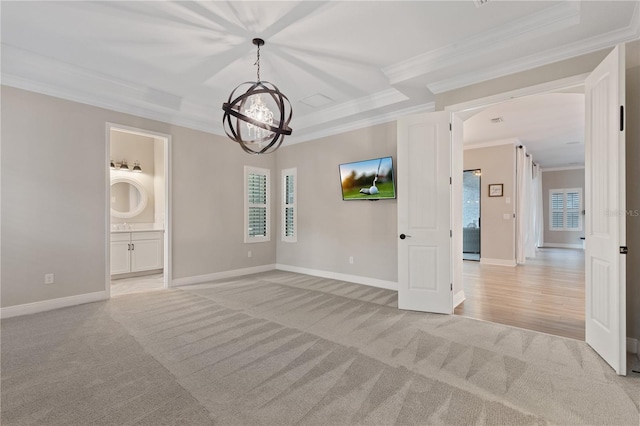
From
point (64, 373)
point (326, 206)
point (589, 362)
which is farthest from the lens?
point (326, 206)

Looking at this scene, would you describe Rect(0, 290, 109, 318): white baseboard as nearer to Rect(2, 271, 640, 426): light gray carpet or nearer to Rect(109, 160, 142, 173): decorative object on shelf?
Rect(2, 271, 640, 426): light gray carpet

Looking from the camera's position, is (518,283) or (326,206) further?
(326,206)

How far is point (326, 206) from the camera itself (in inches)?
230

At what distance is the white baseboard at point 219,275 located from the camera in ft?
16.8

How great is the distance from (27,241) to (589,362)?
19.8 feet

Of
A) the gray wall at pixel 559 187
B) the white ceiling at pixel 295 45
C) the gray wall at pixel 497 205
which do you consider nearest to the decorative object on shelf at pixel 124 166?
the white ceiling at pixel 295 45

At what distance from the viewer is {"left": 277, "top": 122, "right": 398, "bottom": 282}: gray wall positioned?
501 centimetres

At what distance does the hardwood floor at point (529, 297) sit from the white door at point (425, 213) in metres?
0.52

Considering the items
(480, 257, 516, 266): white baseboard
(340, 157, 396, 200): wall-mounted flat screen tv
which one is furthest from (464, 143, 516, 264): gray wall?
(340, 157, 396, 200): wall-mounted flat screen tv

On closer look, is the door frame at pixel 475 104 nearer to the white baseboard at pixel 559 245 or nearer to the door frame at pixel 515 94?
the door frame at pixel 515 94

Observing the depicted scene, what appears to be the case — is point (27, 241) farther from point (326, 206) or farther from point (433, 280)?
point (433, 280)

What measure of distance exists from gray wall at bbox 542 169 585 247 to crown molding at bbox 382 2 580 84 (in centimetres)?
1077

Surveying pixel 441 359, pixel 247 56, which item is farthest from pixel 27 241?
pixel 441 359

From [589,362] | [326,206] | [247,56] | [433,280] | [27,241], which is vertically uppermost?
[247,56]
